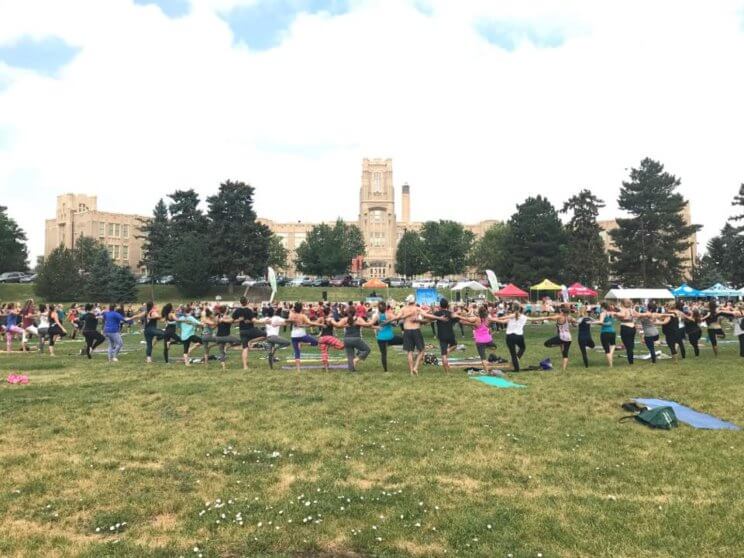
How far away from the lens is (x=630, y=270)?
56.2m

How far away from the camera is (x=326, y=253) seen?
80.1m

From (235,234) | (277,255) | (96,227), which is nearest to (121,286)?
(235,234)

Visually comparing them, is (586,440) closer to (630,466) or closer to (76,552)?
(630,466)

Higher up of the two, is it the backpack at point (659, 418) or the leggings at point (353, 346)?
the leggings at point (353, 346)

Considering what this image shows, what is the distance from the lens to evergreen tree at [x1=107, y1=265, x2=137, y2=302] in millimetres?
52781

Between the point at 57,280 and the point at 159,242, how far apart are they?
16.2m

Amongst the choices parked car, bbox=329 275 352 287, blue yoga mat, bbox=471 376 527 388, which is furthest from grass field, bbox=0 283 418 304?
blue yoga mat, bbox=471 376 527 388

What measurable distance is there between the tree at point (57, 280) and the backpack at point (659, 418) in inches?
2200

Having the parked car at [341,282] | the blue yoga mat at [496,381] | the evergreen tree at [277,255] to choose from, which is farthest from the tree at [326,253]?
the blue yoga mat at [496,381]

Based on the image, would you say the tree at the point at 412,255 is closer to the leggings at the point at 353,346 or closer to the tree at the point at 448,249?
the tree at the point at 448,249

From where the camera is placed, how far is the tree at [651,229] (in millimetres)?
55125

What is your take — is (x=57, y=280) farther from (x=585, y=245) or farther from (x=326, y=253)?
(x=585, y=245)

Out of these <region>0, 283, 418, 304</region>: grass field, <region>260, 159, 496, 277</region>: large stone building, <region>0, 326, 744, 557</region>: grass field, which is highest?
<region>260, 159, 496, 277</region>: large stone building

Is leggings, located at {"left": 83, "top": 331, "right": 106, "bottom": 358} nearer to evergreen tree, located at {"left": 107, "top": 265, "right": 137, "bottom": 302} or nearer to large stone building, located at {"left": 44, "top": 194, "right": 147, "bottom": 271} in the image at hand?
evergreen tree, located at {"left": 107, "top": 265, "right": 137, "bottom": 302}
